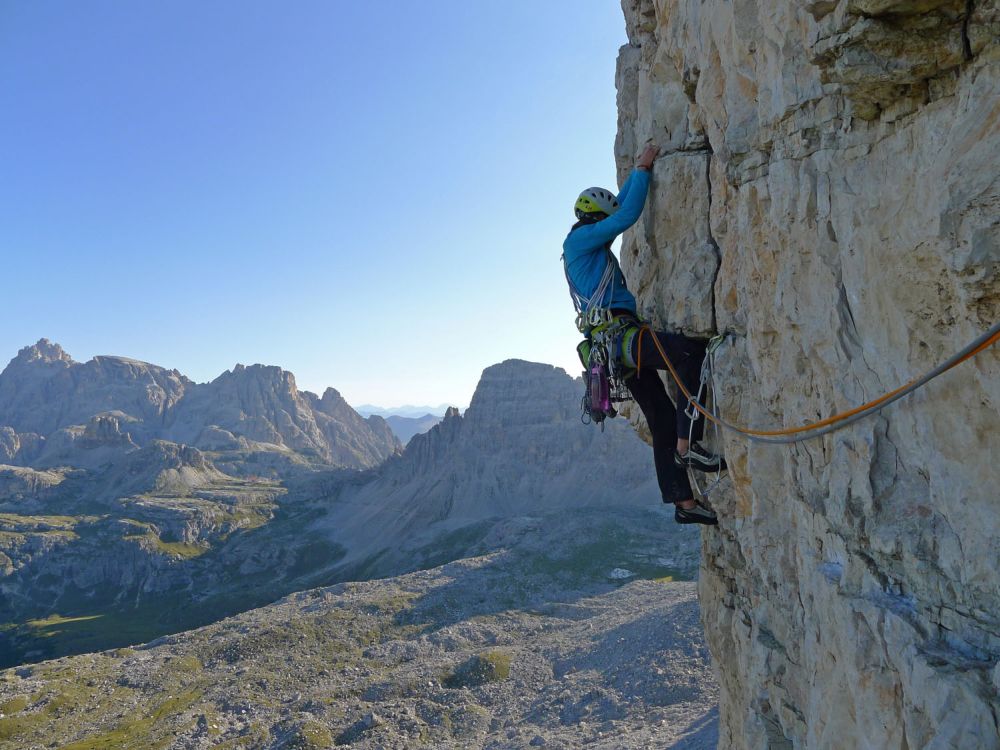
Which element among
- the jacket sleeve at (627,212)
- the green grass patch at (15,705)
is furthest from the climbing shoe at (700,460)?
the green grass patch at (15,705)

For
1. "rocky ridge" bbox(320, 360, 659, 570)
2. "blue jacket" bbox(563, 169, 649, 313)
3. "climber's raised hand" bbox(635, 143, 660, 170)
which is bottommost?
"rocky ridge" bbox(320, 360, 659, 570)

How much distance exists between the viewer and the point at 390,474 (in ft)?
500

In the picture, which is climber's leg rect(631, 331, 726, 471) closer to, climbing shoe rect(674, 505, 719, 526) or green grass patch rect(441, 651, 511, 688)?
climbing shoe rect(674, 505, 719, 526)

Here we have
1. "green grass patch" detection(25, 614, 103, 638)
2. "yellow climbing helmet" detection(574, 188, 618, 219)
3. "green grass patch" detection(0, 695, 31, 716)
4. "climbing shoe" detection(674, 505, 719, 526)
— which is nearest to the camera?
"climbing shoe" detection(674, 505, 719, 526)

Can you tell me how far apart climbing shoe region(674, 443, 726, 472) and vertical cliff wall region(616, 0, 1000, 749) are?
0.48 m

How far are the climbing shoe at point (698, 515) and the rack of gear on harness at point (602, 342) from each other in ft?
5.49

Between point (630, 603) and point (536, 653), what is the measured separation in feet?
47.5

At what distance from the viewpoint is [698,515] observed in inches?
350

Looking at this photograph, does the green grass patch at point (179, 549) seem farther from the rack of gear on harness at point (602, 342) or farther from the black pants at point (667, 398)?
the black pants at point (667, 398)

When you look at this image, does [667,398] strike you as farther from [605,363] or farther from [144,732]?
[144,732]

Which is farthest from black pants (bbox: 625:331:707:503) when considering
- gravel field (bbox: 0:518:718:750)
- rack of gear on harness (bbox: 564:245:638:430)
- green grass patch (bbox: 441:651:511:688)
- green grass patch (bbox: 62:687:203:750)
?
green grass patch (bbox: 62:687:203:750)

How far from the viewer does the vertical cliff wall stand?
4.04 meters

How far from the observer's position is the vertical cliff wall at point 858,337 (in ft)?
13.2

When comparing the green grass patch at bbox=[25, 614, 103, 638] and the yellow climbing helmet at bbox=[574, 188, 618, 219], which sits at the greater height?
the yellow climbing helmet at bbox=[574, 188, 618, 219]
